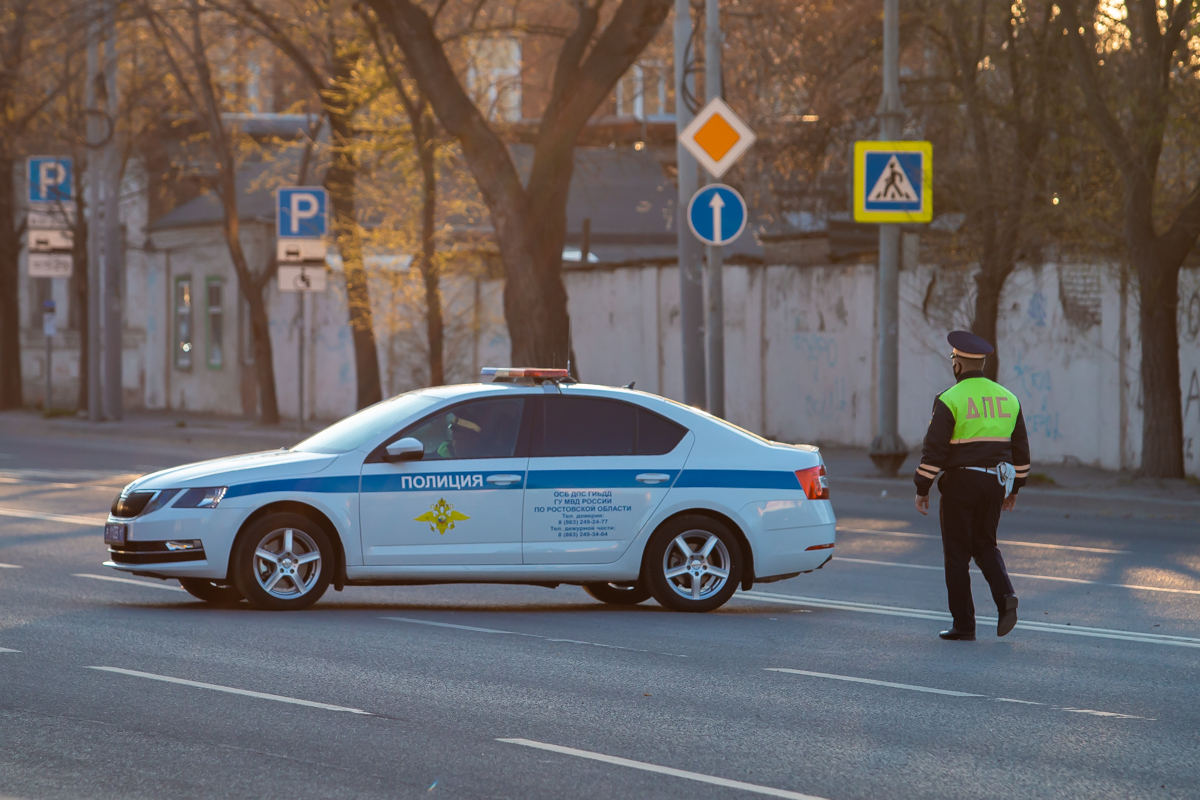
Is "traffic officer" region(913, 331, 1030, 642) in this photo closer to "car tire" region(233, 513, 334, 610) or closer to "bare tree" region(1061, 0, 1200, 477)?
"car tire" region(233, 513, 334, 610)

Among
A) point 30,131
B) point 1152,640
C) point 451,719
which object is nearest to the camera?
point 451,719

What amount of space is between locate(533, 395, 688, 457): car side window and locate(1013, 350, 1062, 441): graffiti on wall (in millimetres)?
12101

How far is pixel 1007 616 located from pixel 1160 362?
32.0ft

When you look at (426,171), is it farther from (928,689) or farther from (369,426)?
(928,689)

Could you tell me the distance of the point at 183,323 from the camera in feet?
125

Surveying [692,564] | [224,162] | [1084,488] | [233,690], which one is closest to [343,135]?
[224,162]

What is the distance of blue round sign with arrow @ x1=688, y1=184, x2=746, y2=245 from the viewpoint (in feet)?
58.2

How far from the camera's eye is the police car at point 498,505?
9.66 meters

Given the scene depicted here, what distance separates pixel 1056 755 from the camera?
20.9ft

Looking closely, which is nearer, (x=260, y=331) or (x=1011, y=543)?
(x=1011, y=543)

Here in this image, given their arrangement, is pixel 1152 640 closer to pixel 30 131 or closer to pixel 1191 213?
pixel 1191 213

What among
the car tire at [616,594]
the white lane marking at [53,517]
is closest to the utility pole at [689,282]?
the white lane marking at [53,517]

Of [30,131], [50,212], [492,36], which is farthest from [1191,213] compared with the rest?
[30,131]

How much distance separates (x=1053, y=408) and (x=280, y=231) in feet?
36.5
